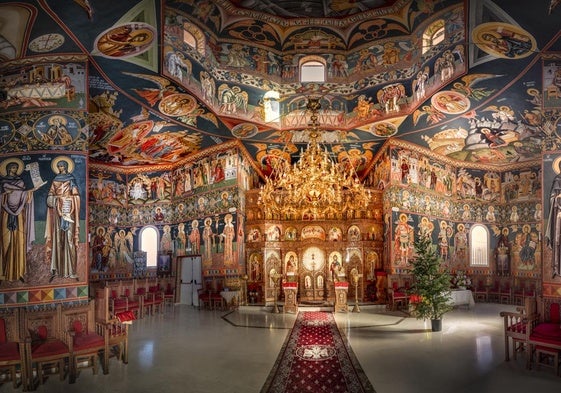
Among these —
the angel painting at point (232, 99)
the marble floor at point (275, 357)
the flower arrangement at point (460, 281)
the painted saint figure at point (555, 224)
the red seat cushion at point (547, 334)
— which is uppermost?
the angel painting at point (232, 99)

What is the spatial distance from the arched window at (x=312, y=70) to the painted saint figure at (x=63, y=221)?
10.1 meters

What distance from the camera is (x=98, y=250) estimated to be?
63.2 ft

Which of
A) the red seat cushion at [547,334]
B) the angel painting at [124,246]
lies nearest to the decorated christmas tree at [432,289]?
the red seat cushion at [547,334]

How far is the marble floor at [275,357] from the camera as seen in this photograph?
24.7 feet

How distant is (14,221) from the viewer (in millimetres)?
8984

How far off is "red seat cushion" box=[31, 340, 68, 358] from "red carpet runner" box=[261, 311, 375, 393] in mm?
3909

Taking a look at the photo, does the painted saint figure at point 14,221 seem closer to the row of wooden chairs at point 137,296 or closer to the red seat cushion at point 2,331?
the red seat cushion at point 2,331

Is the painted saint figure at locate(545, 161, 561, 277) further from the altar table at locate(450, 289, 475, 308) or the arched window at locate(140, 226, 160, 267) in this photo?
the arched window at locate(140, 226, 160, 267)

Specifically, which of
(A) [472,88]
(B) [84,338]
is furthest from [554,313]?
(B) [84,338]

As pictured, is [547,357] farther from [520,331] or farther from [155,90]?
[155,90]

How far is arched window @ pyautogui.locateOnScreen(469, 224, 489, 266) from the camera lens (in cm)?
2138

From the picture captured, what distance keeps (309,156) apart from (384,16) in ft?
19.3

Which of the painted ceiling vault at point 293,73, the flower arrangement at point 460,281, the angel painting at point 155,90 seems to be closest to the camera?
the painted ceiling vault at point 293,73

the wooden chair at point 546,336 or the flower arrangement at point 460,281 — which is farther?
the flower arrangement at point 460,281
